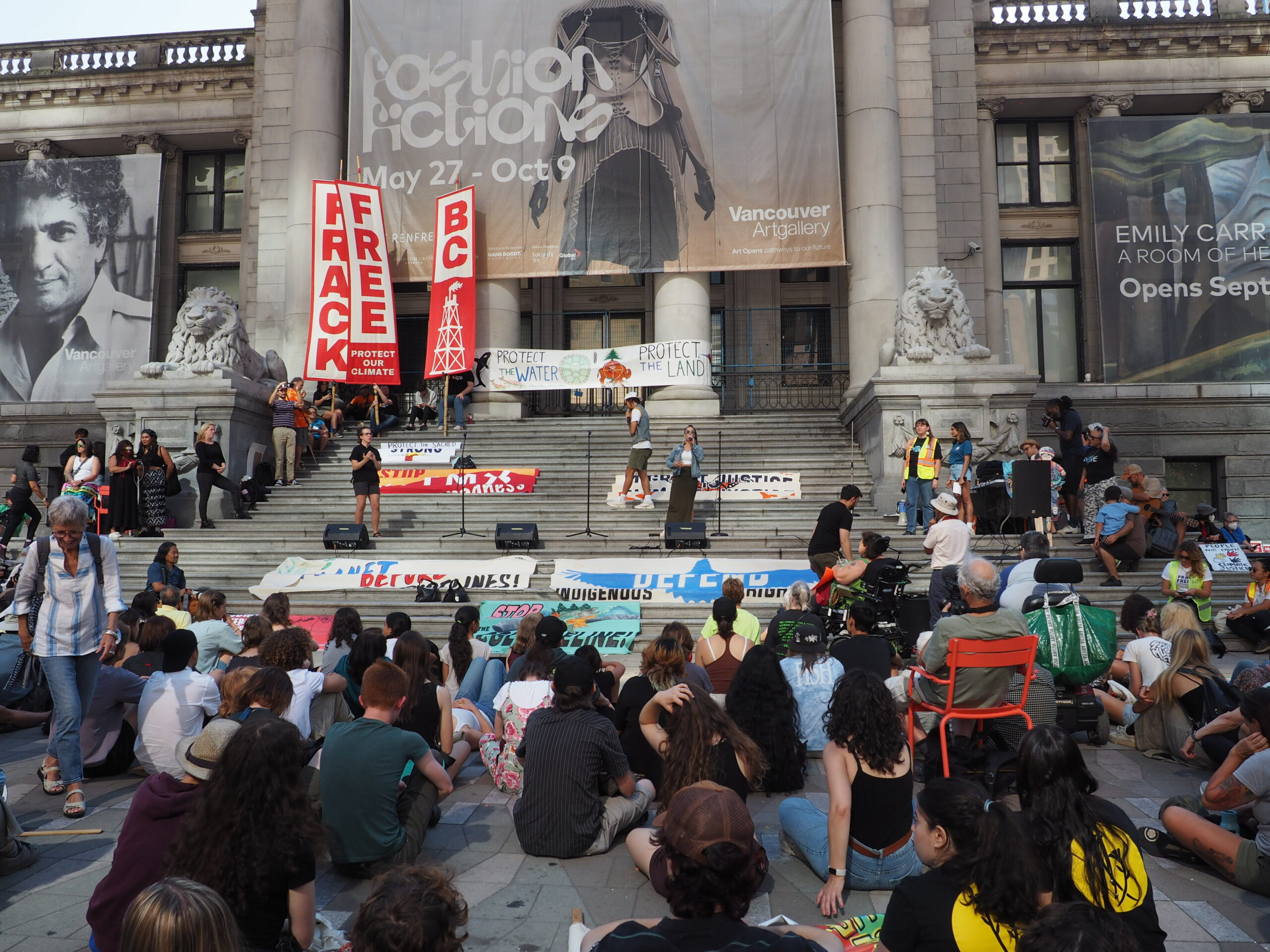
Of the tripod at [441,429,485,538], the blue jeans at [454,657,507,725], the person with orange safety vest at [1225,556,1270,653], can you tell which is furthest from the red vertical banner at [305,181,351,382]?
the person with orange safety vest at [1225,556,1270,653]

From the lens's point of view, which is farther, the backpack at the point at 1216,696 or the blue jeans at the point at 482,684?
the blue jeans at the point at 482,684

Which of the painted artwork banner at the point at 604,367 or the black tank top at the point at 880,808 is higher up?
the painted artwork banner at the point at 604,367

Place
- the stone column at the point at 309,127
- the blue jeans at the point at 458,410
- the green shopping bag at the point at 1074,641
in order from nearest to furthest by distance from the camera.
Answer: the green shopping bag at the point at 1074,641 → the blue jeans at the point at 458,410 → the stone column at the point at 309,127

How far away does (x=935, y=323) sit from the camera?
16578mm

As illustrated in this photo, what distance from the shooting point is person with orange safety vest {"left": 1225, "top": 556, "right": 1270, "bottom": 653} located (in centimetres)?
1015

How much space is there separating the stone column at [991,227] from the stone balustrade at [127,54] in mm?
20230

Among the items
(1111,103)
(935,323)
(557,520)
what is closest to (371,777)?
(557,520)

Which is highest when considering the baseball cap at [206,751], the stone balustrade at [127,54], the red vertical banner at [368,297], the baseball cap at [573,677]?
the stone balustrade at [127,54]

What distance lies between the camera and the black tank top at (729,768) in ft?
17.5

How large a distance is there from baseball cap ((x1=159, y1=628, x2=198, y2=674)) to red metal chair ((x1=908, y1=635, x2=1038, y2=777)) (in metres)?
4.75

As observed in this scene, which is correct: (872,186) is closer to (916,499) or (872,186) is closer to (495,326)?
(495,326)

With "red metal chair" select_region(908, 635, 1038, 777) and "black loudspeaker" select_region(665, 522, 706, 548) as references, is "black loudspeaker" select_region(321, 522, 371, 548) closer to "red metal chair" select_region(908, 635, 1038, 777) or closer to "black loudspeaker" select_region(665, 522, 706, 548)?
"black loudspeaker" select_region(665, 522, 706, 548)

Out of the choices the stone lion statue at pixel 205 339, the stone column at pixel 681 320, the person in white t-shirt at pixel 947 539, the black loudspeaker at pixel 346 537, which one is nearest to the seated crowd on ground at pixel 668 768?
the person in white t-shirt at pixel 947 539

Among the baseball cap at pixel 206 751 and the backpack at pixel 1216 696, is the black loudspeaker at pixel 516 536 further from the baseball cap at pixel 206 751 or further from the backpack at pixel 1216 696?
the baseball cap at pixel 206 751
